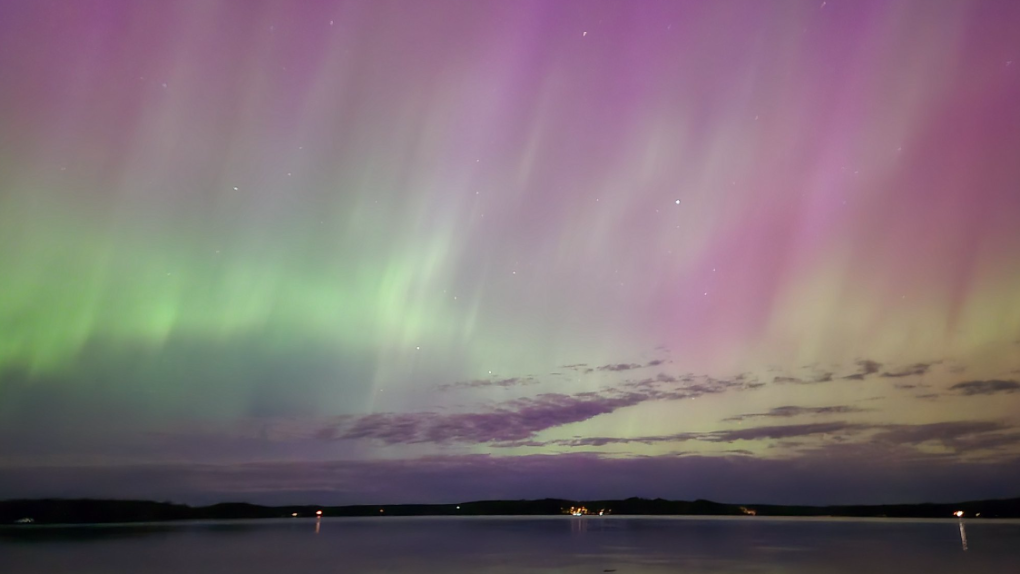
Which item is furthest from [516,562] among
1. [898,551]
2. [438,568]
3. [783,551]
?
[898,551]

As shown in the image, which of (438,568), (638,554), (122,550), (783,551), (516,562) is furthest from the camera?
(122,550)

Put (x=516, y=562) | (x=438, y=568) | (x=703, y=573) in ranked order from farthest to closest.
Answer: (x=516, y=562) → (x=438, y=568) → (x=703, y=573)

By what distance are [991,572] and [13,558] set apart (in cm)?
7196

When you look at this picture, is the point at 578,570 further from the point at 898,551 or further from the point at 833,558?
the point at 898,551

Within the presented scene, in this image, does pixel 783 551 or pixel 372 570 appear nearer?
pixel 372 570

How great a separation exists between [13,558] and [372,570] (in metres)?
35.0

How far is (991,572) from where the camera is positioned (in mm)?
45125

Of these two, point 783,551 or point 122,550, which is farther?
point 122,550

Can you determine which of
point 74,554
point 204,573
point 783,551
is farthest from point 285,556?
point 783,551

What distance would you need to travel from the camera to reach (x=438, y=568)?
47219mm

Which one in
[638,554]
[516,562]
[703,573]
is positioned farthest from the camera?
[638,554]

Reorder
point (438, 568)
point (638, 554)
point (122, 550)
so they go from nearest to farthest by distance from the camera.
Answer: point (438, 568)
point (638, 554)
point (122, 550)

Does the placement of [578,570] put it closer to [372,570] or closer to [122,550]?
[372,570]

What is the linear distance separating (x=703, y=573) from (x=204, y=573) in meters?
31.7
